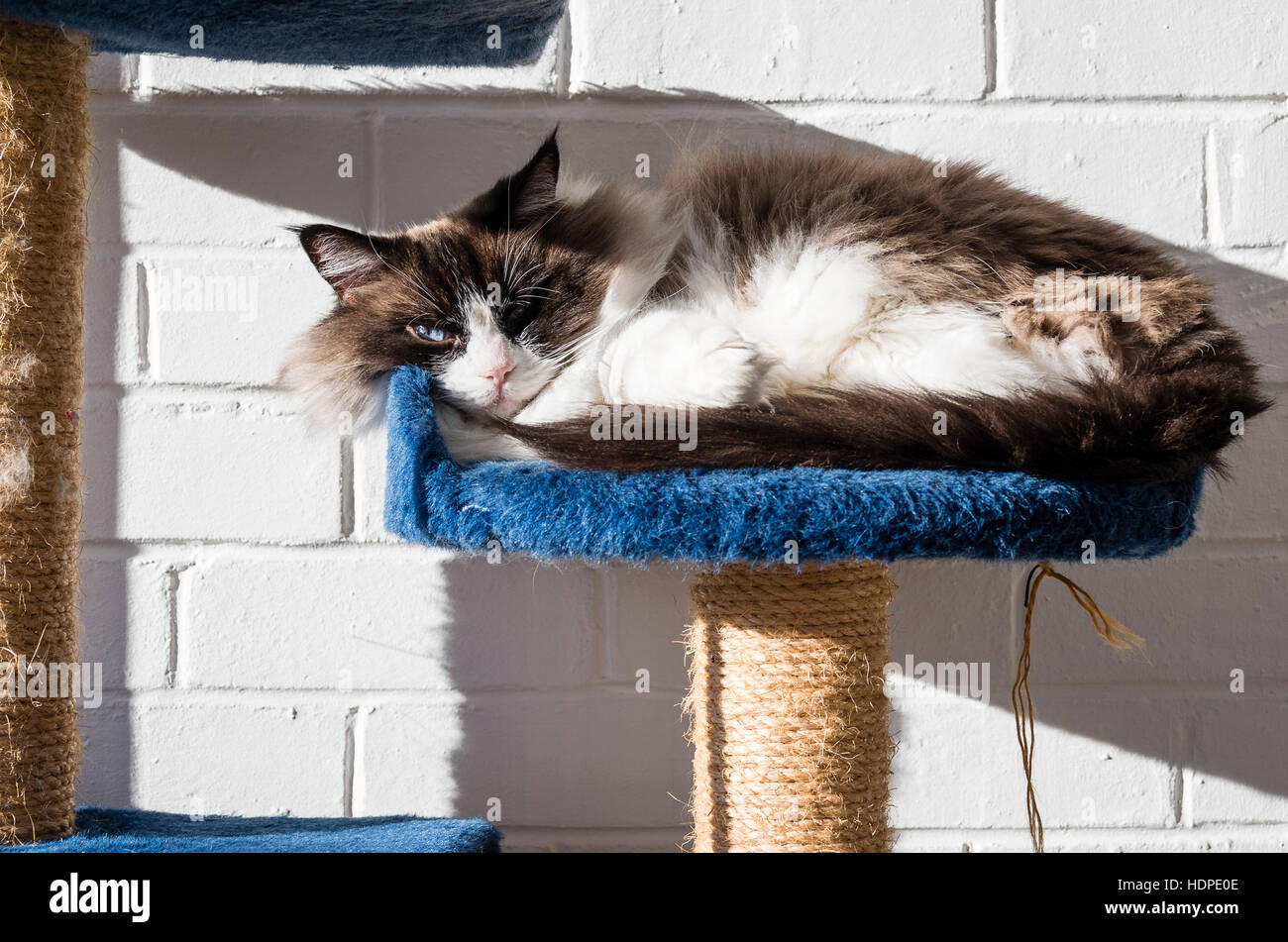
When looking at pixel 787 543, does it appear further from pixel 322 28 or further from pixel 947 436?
pixel 322 28

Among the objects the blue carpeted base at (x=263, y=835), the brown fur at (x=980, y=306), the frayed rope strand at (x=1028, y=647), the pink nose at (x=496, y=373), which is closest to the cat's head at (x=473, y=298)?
the pink nose at (x=496, y=373)

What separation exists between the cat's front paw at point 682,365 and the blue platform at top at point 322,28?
0.46 meters

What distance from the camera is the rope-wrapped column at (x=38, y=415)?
106cm

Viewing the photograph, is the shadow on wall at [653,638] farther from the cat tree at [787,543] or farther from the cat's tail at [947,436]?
the cat's tail at [947,436]

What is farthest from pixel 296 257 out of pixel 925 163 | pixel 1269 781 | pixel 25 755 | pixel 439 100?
pixel 1269 781

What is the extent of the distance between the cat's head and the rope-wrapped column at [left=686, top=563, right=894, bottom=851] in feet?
1.10

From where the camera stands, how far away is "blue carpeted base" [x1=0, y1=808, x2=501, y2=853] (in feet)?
3.48

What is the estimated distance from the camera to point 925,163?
1.26 m

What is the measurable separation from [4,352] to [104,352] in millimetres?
462

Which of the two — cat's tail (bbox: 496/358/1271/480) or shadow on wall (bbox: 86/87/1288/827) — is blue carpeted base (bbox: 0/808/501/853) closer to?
shadow on wall (bbox: 86/87/1288/827)

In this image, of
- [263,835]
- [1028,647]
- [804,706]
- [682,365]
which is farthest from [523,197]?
[1028,647]

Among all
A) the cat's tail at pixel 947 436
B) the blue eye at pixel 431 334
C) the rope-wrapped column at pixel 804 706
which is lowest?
the rope-wrapped column at pixel 804 706

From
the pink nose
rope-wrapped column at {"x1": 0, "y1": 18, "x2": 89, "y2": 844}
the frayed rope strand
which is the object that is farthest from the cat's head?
the frayed rope strand

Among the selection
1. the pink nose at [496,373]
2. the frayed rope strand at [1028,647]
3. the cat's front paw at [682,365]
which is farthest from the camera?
the frayed rope strand at [1028,647]
